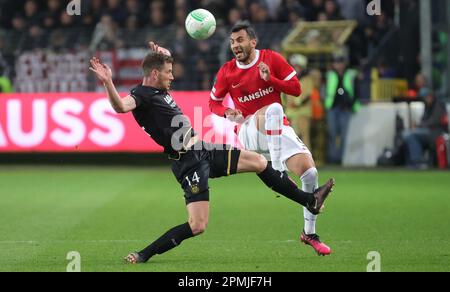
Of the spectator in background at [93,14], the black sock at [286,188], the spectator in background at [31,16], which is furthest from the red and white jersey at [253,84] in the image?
the spectator in background at [31,16]

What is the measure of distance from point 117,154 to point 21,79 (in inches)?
96.2

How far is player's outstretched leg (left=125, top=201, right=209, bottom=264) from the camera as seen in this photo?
27.8 feet

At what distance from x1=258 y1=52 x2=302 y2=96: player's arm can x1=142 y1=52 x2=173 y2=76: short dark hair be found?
101cm

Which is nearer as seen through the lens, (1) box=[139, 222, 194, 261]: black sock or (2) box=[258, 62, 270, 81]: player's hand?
(1) box=[139, 222, 194, 261]: black sock

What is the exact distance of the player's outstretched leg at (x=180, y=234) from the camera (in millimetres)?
8469

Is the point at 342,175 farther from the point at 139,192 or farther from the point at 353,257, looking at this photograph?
the point at 353,257

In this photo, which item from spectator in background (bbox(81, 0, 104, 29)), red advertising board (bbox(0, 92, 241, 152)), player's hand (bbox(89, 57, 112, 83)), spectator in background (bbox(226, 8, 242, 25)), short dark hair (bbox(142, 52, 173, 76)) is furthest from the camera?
spectator in background (bbox(81, 0, 104, 29))

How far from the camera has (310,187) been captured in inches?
371

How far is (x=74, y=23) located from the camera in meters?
22.0

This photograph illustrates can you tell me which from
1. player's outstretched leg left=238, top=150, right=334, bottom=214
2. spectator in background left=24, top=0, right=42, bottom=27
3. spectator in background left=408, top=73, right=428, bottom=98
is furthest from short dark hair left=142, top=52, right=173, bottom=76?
spectator in background left=24, top=0, right=42, bottom=27

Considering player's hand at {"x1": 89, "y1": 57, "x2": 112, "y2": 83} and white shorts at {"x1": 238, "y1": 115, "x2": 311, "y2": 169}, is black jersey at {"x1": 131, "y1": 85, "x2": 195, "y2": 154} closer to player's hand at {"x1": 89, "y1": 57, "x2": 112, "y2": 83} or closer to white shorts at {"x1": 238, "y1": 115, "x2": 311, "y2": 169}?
player's hand at {"x1": 89, "y1": 57, "x2": 112, "y2": 83}
